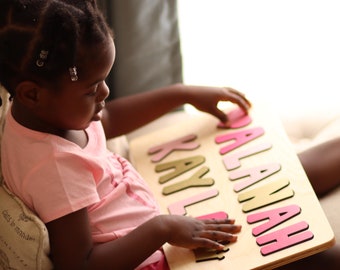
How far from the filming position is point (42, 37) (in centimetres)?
89

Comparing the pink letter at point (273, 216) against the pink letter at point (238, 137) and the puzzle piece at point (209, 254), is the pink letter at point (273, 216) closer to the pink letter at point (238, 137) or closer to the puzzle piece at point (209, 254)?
the puzzle piece at point (209, 254)

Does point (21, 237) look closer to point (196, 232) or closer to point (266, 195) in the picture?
point (196, 232)

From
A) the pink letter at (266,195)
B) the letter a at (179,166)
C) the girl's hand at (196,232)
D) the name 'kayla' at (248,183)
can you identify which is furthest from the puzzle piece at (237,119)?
the girl's hand at (196,232)

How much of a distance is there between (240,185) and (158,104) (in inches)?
11.3

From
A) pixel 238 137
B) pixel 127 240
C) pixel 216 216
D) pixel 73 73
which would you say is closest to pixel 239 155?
pixel 238 137

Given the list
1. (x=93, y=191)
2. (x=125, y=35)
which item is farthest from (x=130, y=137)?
(x=93, y=191)

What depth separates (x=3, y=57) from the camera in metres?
0.91

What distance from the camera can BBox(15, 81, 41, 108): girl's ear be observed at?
915mm

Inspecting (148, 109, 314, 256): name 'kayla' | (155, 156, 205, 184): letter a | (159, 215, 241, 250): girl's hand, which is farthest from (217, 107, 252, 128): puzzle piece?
(159, 215, 241, 250): girl's hand

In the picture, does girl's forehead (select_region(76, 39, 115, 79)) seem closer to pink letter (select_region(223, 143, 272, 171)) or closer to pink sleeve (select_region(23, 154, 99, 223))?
pink sleeve (select_region(23, 154, 99, 223))

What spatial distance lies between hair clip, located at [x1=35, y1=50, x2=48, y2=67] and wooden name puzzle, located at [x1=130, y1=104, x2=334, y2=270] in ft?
1.24

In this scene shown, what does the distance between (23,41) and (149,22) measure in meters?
0.66

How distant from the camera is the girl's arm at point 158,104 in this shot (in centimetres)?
130

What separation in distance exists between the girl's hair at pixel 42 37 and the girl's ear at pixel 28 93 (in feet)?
0.04
